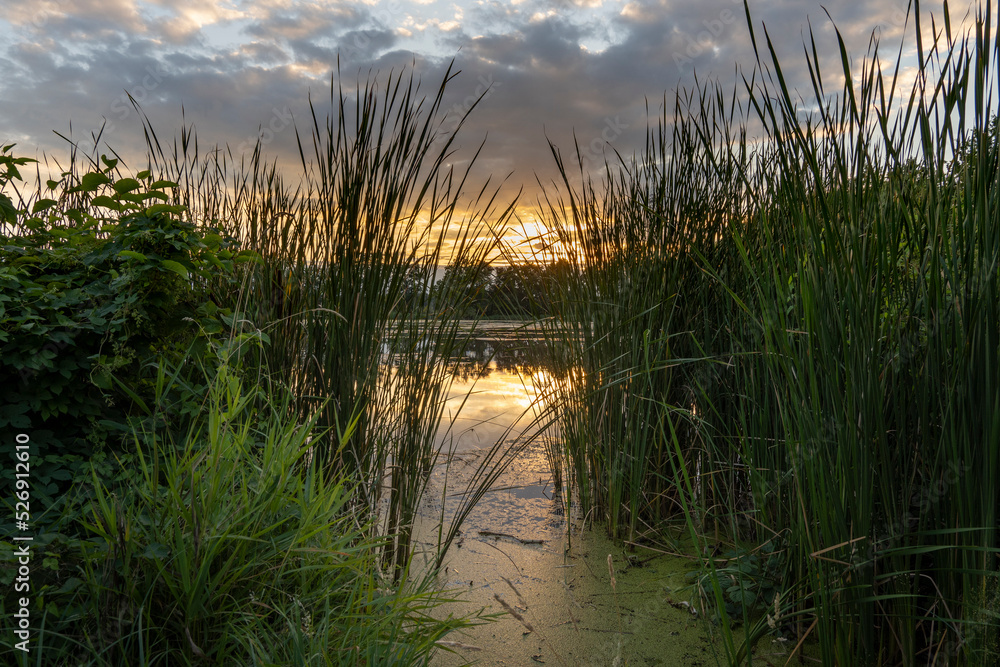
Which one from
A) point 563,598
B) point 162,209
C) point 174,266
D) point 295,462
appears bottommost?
point 563,598

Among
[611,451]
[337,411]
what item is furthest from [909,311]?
[337,411]

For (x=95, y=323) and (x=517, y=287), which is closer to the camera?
(x=95, y=323)

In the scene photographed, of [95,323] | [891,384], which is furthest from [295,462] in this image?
[891,384]

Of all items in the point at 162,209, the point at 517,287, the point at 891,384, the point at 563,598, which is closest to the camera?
the point at 891,384

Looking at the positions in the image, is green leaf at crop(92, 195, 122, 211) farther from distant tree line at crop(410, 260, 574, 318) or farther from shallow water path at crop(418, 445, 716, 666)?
shallow water path at crop(418, 445, 716, 666)

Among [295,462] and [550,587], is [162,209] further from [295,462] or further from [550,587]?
[550,587]

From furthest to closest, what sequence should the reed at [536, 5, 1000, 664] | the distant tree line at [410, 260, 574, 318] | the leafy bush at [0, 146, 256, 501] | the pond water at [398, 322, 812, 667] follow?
the distant tree line at [410, 260, 574, 318] → the pond water at [398, 322, 812, 667] → the leafy bush at [0, 146, 256, 501] → the reed at [536, 5, 1000, 664]

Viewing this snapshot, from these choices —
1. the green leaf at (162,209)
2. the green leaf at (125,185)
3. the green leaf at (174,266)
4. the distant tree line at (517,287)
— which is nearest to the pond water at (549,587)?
the distant tree line at (517,287)

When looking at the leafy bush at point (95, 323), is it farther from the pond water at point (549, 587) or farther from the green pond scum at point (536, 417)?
the pond water at point (549, 587)

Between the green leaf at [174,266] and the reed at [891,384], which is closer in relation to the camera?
the reed at [891,384]

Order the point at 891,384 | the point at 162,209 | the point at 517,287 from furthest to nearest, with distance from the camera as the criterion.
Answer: the point at 517,287 < the point at 162,209 < the point at 891,384

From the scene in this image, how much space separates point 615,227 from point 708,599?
1557 mm

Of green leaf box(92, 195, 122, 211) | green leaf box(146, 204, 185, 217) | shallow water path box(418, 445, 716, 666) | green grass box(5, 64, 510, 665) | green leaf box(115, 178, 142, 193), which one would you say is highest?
green leaf box(115, 178, 142, 193)

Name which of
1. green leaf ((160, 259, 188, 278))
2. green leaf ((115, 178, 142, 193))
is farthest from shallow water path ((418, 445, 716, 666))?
green leaf ((115, 178, 142, 193))
